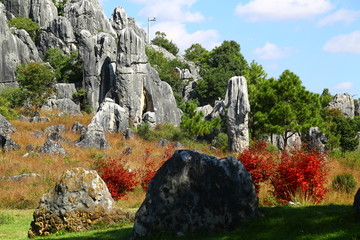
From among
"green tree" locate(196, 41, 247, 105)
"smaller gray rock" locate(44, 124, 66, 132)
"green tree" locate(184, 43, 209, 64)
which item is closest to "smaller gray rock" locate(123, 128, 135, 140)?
"smaller gray rock" locate(44, 124, 66, 132)

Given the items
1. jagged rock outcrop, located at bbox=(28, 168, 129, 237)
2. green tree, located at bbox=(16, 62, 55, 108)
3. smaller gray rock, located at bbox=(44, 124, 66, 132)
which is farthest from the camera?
green tree, located at bbox=(16, 62, 55, 108)

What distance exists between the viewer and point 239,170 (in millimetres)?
7938

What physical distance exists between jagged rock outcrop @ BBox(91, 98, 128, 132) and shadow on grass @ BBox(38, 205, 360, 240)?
2732 centimetres

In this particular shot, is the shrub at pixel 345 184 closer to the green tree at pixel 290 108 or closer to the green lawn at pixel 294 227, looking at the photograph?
the green lawn at pixel 294 227

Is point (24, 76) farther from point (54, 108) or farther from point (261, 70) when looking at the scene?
point (261, 70)

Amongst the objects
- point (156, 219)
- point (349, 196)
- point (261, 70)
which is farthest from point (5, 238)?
point (261, 70)

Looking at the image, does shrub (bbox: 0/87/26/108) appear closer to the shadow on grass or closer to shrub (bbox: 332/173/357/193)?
shrub (bbox: 332/173/357/193)

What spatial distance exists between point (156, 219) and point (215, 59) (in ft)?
183

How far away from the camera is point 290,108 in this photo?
29094 millimetres

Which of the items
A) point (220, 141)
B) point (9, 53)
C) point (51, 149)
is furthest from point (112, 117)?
point (9, 53)

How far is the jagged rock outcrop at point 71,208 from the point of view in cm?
1002

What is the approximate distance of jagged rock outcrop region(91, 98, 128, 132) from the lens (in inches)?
1378

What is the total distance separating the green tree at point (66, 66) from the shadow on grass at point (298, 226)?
132ft

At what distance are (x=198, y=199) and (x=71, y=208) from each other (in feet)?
13.2
